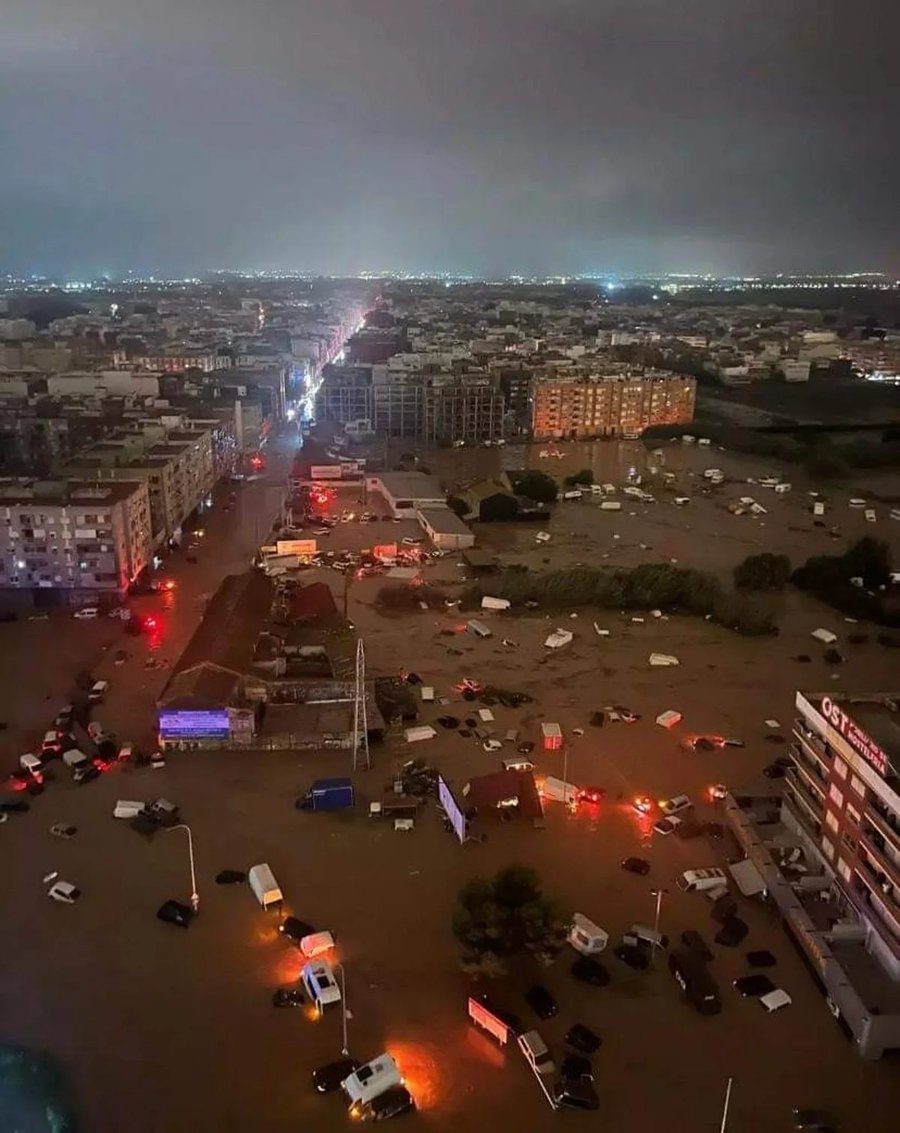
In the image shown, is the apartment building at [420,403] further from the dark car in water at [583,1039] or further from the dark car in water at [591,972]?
the dark car in water at [583,1039]

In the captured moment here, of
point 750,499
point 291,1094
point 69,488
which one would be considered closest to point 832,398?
point 750,499

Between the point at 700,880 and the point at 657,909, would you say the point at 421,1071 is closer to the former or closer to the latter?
the point at 657,909

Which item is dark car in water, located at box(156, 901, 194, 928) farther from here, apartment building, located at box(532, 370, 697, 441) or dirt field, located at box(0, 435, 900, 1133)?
apartment building, located at box(532, 370, 697, 441)

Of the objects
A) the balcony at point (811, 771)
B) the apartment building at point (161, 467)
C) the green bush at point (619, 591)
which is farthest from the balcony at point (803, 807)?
the apartment building at point (161, 467)

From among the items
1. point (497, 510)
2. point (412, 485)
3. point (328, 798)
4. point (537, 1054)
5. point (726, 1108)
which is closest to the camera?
point (726, 1108)

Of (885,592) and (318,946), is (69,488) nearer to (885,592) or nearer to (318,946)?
(318,946)

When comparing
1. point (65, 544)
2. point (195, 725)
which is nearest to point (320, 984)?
point (195, 725)
